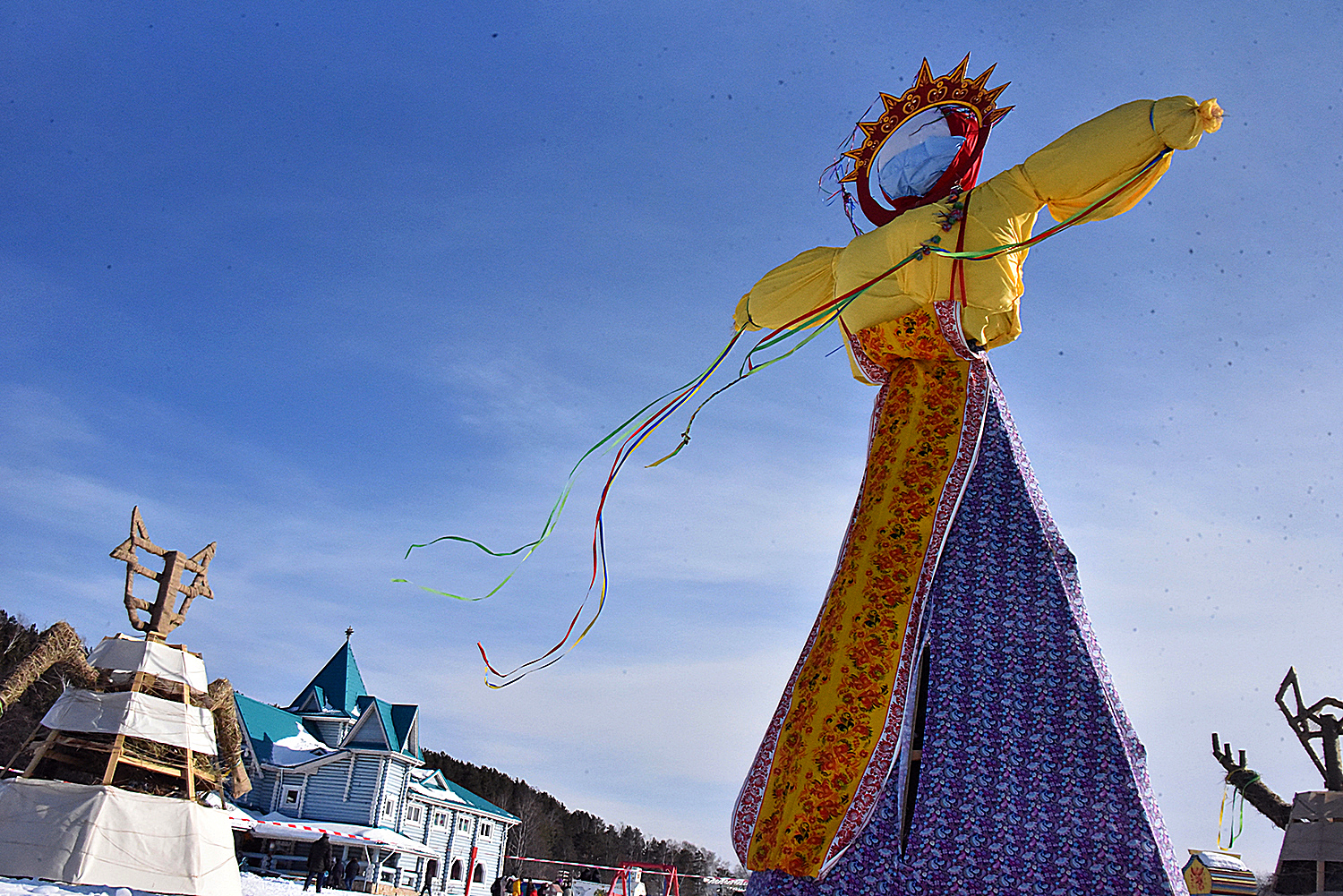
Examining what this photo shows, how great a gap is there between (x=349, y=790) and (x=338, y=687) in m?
3.38

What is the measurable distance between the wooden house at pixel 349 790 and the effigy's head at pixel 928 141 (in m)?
18.3

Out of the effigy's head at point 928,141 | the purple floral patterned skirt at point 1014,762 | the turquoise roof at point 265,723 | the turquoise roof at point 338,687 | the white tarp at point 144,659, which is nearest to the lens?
the purple floral patterned skirt at point 1014,762

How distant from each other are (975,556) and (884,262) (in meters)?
1.59

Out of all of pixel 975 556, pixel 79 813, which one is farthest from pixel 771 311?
pixel 79 813

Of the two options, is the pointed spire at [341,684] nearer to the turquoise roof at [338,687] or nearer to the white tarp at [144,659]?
the turquoise roof at [338,687]

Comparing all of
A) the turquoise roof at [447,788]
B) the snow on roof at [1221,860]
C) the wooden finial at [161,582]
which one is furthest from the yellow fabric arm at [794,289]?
the turquoise roof at [447,788]

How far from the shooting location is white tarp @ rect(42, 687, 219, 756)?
6.78 metres

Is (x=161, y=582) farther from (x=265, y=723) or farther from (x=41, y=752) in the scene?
(x=265, y=723)

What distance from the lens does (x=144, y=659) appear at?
7.15 metres

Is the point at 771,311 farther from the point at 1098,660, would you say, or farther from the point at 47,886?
the point at 47,886

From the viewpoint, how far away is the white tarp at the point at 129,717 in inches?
267

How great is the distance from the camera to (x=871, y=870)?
3.98m

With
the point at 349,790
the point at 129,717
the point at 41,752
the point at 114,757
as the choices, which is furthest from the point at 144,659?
the point at 349,790

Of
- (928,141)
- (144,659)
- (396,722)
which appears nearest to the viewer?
(928,141)
